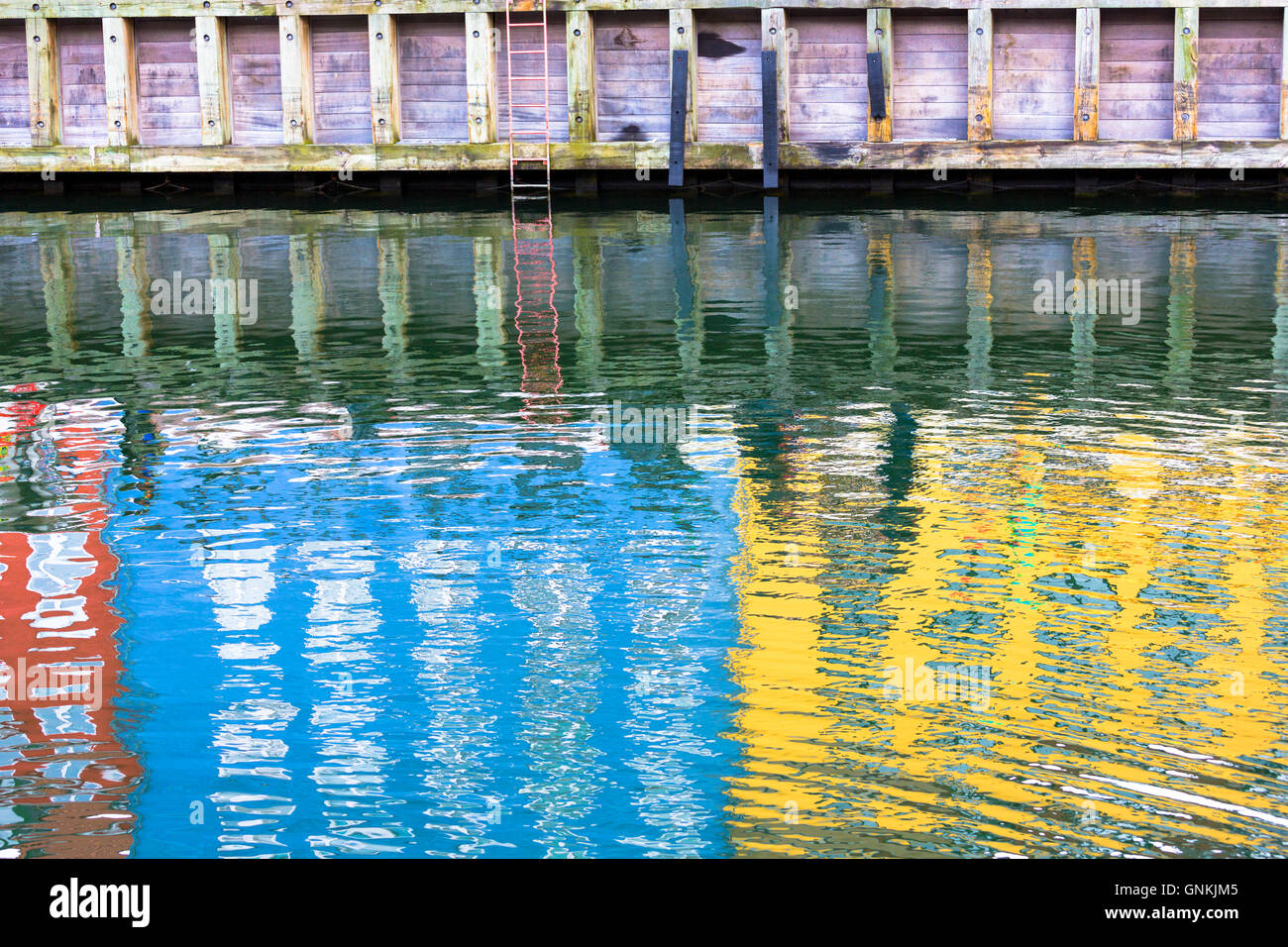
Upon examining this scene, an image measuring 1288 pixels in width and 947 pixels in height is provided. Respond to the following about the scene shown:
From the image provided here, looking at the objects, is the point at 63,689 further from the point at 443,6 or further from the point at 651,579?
the point at 443,6

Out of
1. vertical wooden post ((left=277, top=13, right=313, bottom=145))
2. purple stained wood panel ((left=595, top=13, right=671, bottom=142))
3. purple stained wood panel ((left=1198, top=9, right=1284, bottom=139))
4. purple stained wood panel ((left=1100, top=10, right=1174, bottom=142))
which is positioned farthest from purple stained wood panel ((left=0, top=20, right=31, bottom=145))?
purple stained wood panel ((left=1198, top=9, right=1284, bottom=139))

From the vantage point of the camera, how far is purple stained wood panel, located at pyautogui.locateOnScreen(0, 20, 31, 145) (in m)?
28.4

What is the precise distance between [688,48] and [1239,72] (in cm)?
871

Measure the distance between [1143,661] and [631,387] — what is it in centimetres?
575

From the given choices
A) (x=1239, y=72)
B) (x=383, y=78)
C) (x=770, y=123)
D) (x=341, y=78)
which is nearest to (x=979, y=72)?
(x=770, y=123)

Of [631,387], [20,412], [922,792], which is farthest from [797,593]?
[20,412]

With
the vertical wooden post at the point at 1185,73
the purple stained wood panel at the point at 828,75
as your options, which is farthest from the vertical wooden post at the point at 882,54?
the vertical wooden post at the point at 1185,73

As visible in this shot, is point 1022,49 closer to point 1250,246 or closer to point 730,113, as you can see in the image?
point 730,113

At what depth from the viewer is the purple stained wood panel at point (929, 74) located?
86.5 ft

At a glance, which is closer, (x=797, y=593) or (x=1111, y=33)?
(x=797, y=593)

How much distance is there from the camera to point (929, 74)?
26.5 meters

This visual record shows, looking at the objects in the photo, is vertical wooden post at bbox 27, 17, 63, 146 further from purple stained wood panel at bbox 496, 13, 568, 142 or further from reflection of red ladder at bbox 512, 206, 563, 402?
reflection of red ladder at bbox 512, 206, 563, 402

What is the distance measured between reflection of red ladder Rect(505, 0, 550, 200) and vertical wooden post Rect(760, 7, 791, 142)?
352cm

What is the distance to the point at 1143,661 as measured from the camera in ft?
20.8
